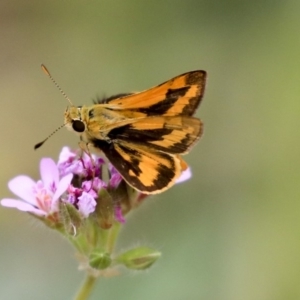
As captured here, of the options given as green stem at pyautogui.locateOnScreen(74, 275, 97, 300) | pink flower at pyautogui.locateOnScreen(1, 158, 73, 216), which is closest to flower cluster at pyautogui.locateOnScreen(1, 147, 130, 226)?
pink flower at pyautogui.locateOnScreen(1, 158, 73, 216)

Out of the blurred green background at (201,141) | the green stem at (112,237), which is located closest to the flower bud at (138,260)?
the green stem at (112,237)

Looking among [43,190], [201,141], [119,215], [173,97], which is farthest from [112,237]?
[201,141]

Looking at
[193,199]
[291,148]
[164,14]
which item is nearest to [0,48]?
[164,14]

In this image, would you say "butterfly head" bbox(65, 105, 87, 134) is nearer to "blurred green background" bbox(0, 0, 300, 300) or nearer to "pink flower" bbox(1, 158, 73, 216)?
"pink flower" bbox(1, 158, 73, 216)

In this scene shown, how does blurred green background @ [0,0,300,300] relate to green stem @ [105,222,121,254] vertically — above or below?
above

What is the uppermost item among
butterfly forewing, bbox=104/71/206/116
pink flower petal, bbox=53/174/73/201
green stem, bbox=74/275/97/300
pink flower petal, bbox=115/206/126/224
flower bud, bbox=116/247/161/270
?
butterfly forewing, bbox=104/71/206/116

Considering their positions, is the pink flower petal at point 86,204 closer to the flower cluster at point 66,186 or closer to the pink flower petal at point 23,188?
the flower cluster at point 66,186
